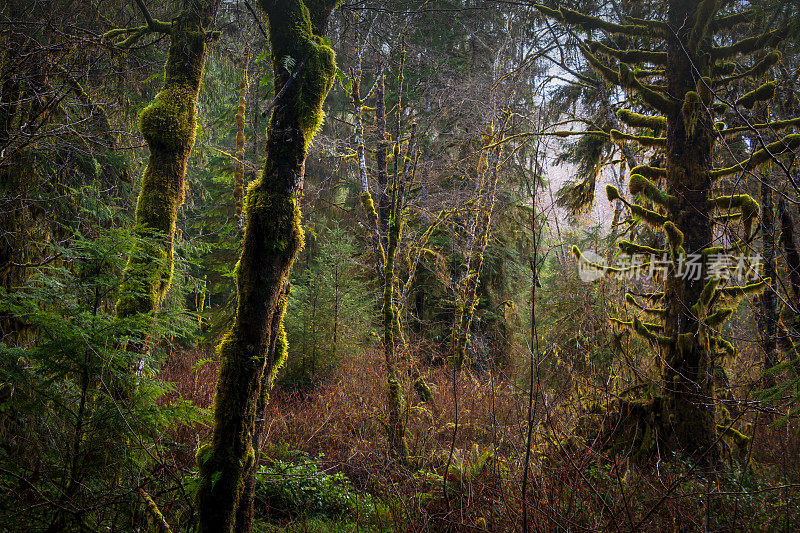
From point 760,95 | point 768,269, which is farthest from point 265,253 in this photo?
point 768,269

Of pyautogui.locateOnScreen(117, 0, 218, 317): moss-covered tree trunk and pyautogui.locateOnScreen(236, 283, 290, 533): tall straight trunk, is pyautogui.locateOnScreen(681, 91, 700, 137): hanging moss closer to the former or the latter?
pyautogui.locateOnScreen(236, 283, 290, 533): tall straight trunk

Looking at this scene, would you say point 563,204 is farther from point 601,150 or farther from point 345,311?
point 345,311

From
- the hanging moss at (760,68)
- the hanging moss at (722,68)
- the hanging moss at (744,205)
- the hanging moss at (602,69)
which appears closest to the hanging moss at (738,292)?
the hanging moss at (744,205)

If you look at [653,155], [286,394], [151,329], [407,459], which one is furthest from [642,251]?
[286,394]

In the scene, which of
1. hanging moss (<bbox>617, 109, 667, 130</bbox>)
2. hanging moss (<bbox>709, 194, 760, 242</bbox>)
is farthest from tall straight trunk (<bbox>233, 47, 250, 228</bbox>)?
hanging moss (<bbox>709, 194, 760, 242</bbox>)

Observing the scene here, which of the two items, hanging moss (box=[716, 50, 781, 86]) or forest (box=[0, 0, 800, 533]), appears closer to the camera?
forest (box=[0, 0, 800, 533])

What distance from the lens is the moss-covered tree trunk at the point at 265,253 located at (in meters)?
2.38

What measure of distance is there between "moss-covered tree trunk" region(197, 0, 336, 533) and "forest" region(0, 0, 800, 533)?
0.02 m

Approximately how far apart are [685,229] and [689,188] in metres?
0.50

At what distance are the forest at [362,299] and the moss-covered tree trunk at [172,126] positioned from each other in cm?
3

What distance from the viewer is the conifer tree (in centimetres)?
→ 465

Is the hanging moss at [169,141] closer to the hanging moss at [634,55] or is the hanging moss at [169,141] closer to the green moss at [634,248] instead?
the hanging moss at [634,55]

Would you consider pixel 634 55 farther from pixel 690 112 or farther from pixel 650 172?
pixel 650 172

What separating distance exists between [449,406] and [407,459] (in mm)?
2955
